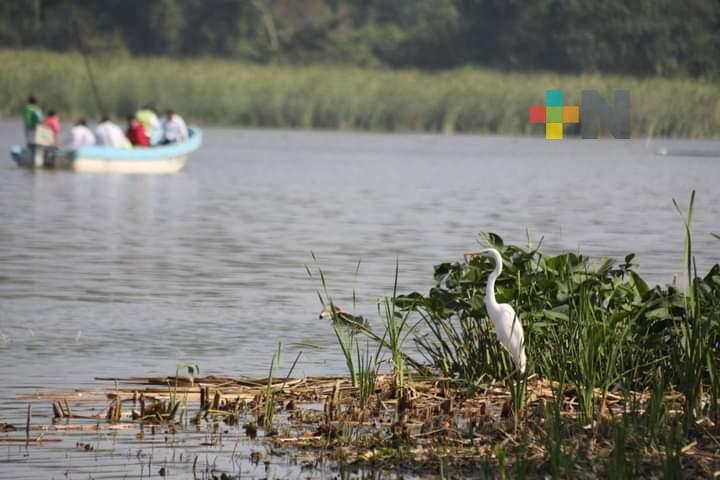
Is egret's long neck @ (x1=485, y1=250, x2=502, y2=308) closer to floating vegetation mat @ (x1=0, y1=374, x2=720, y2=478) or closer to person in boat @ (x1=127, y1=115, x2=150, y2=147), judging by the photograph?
floating vegetation mat @ (x1=0, y1=374, x2=720, y2=478)

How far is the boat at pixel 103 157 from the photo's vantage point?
29281mm

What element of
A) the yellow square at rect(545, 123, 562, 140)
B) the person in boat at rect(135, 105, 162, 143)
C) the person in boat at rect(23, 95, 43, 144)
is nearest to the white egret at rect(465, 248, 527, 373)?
the yellow square at rect(545, 123, 562, 140)

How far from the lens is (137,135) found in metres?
30.0

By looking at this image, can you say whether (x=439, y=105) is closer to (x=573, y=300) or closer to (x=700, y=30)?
(x=700, y=30)

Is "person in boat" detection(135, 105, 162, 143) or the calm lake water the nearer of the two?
the calm lake water

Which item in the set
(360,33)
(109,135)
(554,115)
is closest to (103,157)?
(109,135)

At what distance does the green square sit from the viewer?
27.8 ft

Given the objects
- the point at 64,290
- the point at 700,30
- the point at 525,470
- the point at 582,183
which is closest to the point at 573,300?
the point at 525,470

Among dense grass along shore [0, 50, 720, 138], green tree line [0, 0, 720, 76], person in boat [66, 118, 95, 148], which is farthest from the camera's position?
green tree line [0, 0, 720, 76]

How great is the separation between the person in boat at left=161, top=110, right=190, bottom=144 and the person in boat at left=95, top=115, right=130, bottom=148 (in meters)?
0.84

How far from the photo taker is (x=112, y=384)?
9148 mm

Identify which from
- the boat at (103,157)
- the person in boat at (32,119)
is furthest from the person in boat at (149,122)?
the person in boat at (32,119)

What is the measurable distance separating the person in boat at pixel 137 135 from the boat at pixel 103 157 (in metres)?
0.25

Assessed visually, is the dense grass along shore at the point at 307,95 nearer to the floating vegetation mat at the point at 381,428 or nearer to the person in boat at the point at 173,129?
the person in boat at the point at 173,129
